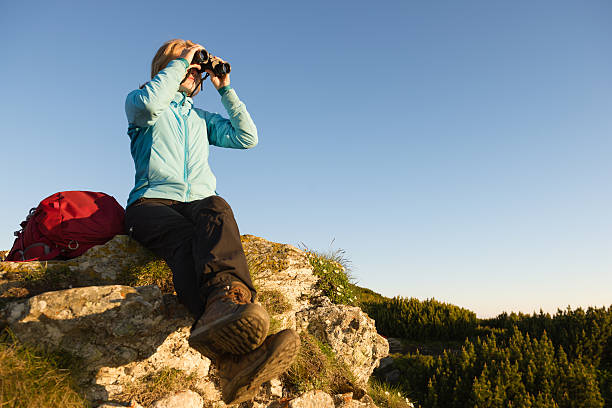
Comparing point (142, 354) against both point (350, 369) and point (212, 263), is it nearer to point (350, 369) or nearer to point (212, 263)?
point (212, 263)

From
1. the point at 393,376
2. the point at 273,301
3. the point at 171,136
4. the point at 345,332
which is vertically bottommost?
the point at 393,376

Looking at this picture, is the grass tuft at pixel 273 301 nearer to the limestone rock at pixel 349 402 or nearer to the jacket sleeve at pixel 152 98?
the limestone rock at pixel 349 402

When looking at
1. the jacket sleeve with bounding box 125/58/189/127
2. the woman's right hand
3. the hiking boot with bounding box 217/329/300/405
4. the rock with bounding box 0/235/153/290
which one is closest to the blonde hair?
the woman's right hand

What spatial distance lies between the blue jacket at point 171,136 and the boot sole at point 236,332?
1646 millimetres

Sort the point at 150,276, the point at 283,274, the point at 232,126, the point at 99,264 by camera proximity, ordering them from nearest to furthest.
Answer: the point at 99,264
the point at 150,276
the point at 232,126
the point at 283,274

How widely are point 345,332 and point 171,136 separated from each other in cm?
304

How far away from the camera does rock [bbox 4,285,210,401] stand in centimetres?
290

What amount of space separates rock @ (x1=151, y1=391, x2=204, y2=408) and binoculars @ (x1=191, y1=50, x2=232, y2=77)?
3.12 metres

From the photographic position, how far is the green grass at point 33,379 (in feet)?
8.24

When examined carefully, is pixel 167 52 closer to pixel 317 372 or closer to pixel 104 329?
pixel 104 329

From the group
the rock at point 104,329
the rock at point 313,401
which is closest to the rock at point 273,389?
the rock at point 313,401

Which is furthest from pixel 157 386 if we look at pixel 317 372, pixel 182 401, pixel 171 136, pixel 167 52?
pixel 167 52

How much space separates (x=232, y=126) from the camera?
4520mm

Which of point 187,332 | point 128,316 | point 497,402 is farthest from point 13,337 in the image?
point 497,402
